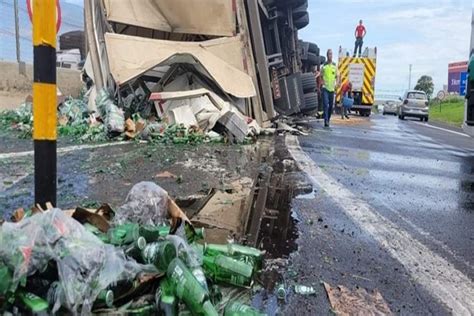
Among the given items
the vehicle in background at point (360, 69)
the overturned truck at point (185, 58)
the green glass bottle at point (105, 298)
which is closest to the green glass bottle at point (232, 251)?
the green glass bottle at point (105, 298)

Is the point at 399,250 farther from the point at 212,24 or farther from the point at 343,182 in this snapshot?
the point at 212,24

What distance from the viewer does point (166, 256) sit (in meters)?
2.04

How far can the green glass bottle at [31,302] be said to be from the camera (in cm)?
175

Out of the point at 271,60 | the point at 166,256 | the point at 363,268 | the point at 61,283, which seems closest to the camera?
the point at 61,283

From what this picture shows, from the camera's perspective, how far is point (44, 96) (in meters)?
2.51

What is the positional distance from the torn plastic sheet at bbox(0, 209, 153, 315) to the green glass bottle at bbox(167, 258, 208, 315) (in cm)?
15

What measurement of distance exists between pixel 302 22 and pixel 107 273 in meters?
12.8

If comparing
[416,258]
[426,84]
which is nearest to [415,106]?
[416,258]

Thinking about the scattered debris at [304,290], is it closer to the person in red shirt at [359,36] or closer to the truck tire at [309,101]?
the truck tire at [309,101]

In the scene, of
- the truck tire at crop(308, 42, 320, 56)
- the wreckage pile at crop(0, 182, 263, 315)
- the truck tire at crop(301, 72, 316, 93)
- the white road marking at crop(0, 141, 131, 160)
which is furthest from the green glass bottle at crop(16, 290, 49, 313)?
the truck tire at crop(308, 42, 320, 56)

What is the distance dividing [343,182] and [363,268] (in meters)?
2.63

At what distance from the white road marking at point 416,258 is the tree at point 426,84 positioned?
5683cm

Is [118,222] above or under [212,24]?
under

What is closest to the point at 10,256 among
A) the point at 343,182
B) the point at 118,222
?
the point at 118,222
